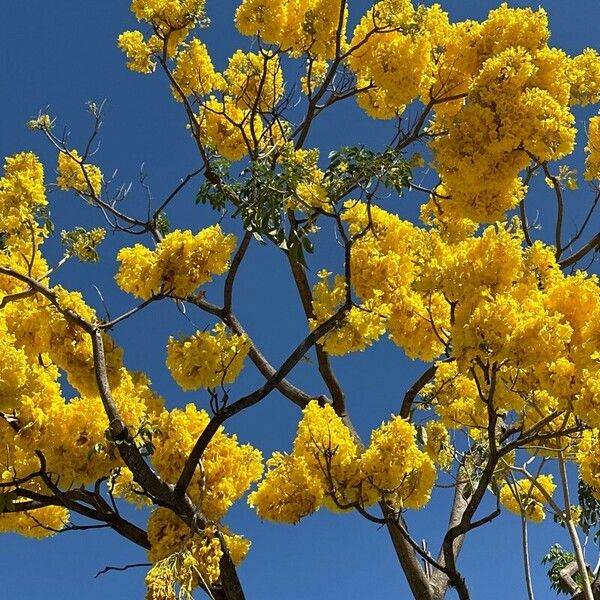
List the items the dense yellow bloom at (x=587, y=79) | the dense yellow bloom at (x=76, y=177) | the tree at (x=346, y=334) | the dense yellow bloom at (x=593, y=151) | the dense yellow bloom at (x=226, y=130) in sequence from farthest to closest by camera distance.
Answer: the dense yellow bloom at (x=226, y=130) → the dense yellow bloom at (x=76, y=177) → the dense yellow bloom at (x=593, y=151) → the dense yellow bloom at (x=587, y=79) → the tree at (x=346, y=334)

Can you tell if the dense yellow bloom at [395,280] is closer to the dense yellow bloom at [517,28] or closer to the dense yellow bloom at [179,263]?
the dense yellow bloom at [179,263]

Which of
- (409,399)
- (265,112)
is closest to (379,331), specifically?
(409,399)

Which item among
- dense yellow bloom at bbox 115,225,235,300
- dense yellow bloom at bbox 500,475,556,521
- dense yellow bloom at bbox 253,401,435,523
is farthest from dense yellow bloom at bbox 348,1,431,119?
dense yellow bloom at bbox 500,475,556,521

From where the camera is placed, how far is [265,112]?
876cm

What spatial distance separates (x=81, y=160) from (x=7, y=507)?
11.1ft

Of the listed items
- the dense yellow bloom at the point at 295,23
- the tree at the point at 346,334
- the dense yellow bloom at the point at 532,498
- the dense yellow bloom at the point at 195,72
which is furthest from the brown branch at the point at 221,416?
the dense yellow bloom at the point at 195,72

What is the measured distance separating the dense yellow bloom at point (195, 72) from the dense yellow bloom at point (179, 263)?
3.34 meters

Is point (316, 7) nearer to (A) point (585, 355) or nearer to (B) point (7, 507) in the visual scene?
(A) point (585, 355)

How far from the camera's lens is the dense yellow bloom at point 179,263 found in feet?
18.8

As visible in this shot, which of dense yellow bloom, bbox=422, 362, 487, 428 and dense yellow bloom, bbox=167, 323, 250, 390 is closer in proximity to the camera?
dense yellow bloom, bbox=167, 323, 250, 390

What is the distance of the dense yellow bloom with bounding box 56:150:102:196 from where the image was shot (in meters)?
8.09

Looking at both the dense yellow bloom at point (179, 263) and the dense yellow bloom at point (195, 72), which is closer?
the dense yellow bloom at point (179, 263)

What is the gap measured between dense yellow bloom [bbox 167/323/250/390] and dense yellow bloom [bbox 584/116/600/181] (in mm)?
4430

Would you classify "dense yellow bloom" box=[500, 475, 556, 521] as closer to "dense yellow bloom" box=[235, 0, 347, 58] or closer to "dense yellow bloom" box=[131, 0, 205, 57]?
"dense yellow bloom" box=[235, 0, 347, 58]
